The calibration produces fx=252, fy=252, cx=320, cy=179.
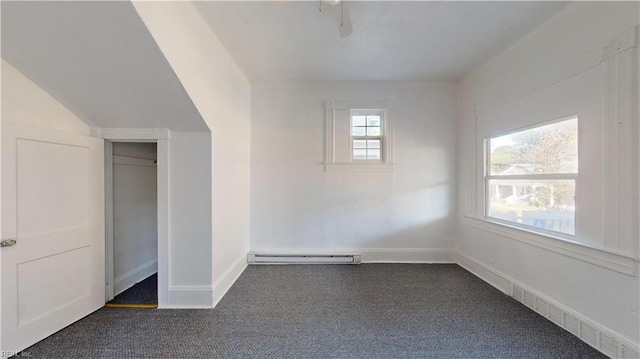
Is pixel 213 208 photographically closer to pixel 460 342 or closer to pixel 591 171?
pixel 460 342

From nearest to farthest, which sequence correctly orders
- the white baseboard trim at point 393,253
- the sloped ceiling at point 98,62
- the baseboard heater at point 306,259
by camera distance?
the sloped ceiling at point 98,62
the baseboard heater at point 306,259
the white baseboard trim at point 393,253

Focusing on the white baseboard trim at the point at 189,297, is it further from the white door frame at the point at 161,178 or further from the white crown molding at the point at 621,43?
the white crown molding at the point at 621,43

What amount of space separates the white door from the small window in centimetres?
302

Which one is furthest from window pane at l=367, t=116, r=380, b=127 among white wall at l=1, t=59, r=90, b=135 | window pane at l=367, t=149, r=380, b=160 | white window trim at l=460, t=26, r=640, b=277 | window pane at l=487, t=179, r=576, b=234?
white wall at l=1, t=59, r=90, b=135

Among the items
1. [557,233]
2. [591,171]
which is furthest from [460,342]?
[591,171]

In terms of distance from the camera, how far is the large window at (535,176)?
2.15 metres

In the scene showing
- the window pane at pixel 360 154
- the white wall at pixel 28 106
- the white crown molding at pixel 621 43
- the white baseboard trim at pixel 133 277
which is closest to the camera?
the white crown molding at pixel 621 43

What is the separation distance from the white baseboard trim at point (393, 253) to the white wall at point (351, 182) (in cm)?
1

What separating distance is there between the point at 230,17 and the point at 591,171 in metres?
3.18

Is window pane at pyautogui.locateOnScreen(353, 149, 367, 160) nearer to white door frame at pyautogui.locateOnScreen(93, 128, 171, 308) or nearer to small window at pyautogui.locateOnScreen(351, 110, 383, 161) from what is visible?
small window at pyautogui.locateOnScreen(351, 110, 383, 161)

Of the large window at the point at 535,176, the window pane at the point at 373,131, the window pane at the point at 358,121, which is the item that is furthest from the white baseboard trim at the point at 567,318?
the window pane at the point at 358,121

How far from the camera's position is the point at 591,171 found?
76.0 inches

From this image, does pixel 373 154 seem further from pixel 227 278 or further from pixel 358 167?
pixel 227 278

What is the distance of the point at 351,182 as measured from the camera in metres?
3.78
